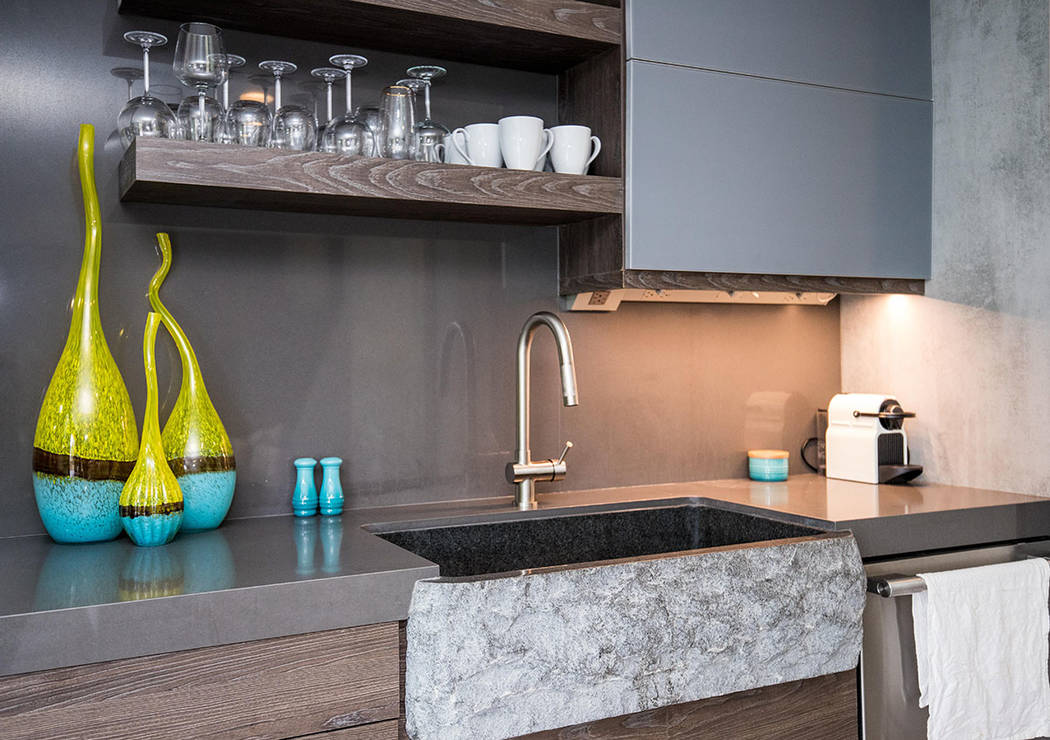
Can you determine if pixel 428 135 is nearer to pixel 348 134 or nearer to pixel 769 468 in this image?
pixel 348 134

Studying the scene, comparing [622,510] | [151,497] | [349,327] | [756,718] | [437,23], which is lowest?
[756,718]

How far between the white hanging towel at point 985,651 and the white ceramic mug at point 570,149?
105cm

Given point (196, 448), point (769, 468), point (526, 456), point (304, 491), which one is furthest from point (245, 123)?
point (769, 468)

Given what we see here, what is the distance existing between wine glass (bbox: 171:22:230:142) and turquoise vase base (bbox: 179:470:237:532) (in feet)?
1.92

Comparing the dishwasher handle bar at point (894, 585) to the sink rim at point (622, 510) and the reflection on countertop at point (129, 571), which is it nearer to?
the sink rim at point (622, 510)

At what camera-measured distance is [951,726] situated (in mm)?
1758

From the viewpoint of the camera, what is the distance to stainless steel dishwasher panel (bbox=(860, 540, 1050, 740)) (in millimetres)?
1733

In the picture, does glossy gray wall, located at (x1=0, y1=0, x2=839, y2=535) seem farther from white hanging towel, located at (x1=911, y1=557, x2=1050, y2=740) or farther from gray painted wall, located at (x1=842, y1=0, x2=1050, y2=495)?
white hanging towel, located at (x1=911, y1=557, x2=1050, y2=740)

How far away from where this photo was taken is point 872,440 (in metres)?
2.26

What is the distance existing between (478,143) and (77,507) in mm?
982

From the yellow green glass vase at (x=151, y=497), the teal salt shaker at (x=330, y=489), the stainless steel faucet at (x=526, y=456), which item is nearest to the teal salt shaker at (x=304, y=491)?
the teal salt shaker at (x=330, y=489)

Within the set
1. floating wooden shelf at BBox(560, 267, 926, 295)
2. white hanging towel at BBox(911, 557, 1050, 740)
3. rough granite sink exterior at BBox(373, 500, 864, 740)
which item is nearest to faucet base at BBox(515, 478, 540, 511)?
rough granite sink exterior at BBox(373, 500, 864, 740)

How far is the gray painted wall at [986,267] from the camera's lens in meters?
2.05

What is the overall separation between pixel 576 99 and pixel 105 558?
4.43 feet
